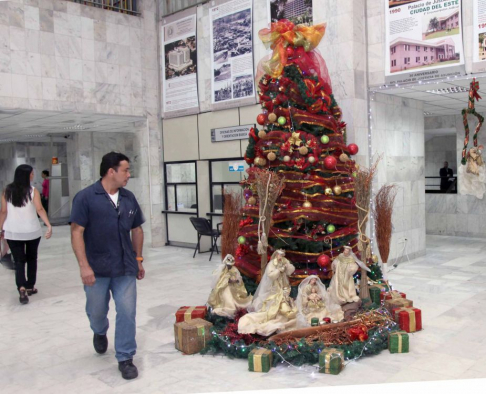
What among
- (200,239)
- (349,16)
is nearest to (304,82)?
(349,16)

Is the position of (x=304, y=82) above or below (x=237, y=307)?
above

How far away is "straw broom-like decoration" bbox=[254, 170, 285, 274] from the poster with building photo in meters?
3.74

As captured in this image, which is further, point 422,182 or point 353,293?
point 422,182

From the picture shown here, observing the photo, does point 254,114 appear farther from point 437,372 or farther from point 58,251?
point 437,372

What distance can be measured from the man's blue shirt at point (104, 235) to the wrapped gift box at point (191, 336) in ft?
2.88

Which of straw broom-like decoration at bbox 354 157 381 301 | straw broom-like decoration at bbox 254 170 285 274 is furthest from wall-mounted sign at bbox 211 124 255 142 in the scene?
straw broom-like decoration at bbox 354 157 381 301

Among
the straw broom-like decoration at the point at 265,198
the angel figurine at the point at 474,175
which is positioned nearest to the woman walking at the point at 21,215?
the straw broom-like decoration at the point at 265,198

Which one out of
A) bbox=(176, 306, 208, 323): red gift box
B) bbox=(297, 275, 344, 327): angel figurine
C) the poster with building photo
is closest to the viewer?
bbox=(297, 275, 344, 327): angel figurine

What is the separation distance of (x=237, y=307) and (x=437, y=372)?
201 cm

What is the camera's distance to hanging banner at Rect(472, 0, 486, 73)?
21.9 feet

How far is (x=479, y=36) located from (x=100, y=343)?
591cm

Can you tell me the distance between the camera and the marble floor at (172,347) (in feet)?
13.0

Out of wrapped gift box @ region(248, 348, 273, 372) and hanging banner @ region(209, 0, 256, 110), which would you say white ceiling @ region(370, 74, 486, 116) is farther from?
wrapped gift box @ region(248, 348, 273, 372)

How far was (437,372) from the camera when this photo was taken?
157 inches
